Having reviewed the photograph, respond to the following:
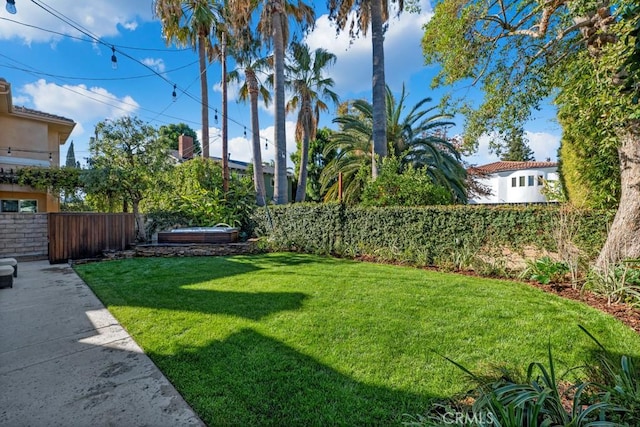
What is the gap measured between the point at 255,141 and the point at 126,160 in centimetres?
571

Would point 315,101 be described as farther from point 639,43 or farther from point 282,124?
point 639,43

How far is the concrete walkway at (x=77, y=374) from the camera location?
2.25 meters

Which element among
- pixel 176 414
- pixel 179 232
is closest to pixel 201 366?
pixel 176 414

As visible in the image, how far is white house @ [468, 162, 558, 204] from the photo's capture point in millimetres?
22516

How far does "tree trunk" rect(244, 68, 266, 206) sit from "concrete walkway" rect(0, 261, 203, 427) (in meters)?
9.13

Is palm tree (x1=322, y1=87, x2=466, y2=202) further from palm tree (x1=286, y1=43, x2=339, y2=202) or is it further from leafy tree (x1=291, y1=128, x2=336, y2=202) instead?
leafy tree (x1=291, y1=128, x2=336, y2=202)

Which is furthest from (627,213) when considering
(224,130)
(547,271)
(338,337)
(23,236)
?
(23,236)

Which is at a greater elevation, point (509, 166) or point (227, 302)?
point (509, 166)

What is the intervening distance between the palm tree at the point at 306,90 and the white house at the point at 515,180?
456 inches

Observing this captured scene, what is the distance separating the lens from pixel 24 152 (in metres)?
14.0

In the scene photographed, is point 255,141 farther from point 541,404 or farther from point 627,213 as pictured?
point 541,404

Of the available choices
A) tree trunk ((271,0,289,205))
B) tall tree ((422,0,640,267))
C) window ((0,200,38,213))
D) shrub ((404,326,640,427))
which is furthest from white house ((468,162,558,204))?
window ((0,200,38,213))

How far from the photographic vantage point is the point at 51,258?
884 cm

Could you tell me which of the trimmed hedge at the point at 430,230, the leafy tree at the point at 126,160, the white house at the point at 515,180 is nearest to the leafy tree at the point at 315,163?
the trimmed hedge at the point at 430,230
